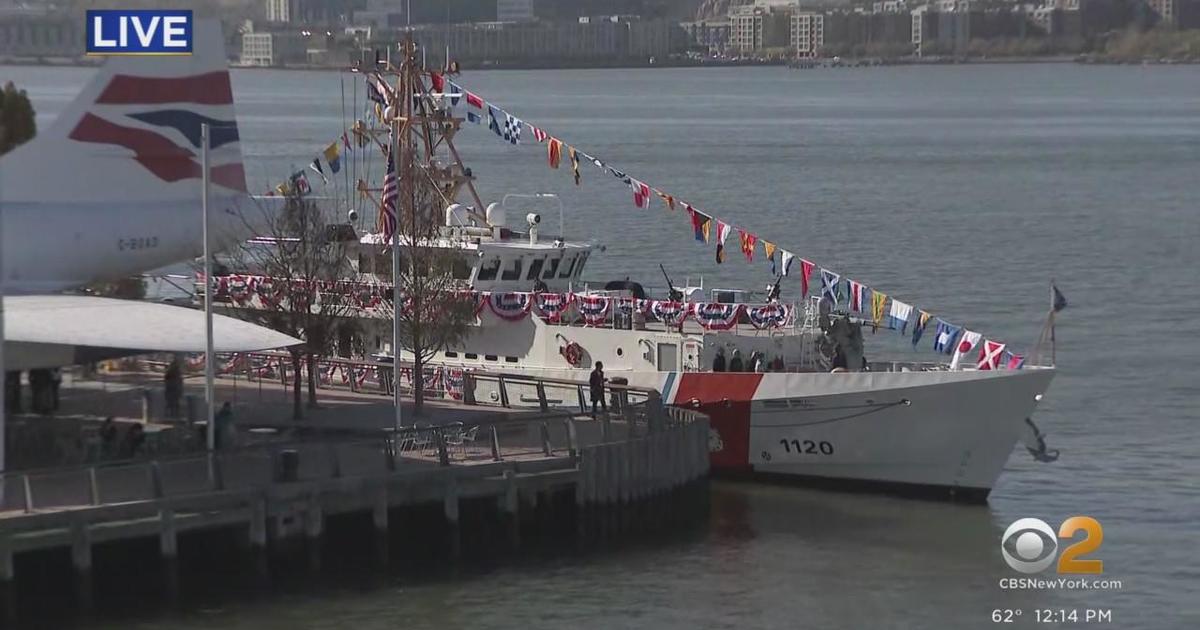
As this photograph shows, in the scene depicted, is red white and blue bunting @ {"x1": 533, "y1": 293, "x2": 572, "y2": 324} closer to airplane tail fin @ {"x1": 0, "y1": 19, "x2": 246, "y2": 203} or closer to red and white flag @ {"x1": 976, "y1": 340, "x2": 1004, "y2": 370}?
airplane tail fin @ {"x1": 0, "y1": 19, "x2": 246, "y2": 203}

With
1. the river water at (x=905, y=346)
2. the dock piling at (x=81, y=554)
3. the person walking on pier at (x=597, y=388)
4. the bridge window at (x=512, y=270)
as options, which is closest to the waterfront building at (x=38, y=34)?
the river water at (x=905, y=346)

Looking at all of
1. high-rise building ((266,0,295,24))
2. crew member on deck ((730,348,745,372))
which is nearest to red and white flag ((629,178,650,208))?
crew member on deck ((730,348,745,372))

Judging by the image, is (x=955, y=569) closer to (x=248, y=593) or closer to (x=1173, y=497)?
(x=1173, y=497)

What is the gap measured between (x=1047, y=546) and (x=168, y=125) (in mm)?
15587

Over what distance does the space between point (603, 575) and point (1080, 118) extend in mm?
155395

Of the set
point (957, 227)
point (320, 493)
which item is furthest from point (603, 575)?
point (957, 227)

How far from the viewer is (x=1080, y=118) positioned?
184 metres

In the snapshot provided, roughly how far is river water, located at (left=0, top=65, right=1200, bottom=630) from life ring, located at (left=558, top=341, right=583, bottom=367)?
156 inches

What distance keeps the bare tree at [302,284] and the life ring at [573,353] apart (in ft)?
13.0

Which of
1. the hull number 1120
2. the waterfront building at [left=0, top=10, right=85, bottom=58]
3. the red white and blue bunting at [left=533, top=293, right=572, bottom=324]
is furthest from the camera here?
the waterfront building at [left=0, top=10, right=85, bottom=58]

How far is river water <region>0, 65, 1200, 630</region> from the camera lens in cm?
3328

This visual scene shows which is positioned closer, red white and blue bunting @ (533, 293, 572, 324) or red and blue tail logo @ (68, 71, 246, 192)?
red and blue tail logo @ (68, 71, 246, 192)

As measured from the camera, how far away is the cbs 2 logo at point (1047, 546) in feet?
118

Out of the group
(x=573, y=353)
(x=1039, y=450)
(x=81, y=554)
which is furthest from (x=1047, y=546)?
(x=81, y=554)
